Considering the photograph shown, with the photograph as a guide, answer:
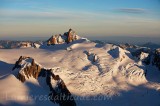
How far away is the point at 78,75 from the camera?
151875 millimetres

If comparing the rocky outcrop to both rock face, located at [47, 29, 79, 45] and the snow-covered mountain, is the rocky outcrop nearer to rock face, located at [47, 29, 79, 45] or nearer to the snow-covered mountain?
the snow-covered mountain

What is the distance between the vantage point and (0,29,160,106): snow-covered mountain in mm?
129250

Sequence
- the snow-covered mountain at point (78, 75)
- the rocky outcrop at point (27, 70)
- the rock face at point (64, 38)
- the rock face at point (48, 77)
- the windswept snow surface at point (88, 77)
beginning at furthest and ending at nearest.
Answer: the rock face at point (64, 38) < the rocky outcrop at point (27, 70) < the rock face at point (48, 77) < the snow-covered mountain at point (78, 75) < the windswept snow surface at point (88, 77)

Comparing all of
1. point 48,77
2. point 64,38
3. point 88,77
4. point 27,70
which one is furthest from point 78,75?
point 64,38

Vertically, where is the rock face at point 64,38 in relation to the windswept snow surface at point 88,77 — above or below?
above

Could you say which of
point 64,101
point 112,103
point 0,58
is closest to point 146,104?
point 112,103

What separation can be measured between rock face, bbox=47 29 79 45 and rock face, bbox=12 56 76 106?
156 ft

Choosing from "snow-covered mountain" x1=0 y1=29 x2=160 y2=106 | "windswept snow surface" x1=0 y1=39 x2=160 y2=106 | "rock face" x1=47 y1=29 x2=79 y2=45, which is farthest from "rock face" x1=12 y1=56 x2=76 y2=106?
"rock face" x1=47 y1=29 x2=79 y2=45

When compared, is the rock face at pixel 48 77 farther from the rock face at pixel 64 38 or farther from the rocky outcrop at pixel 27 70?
the rock face at pixel 64 38

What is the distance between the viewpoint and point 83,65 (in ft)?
531

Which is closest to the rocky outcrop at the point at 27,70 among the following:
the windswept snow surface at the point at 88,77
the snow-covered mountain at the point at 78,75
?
the snow-covered mountain at the point at 78,75

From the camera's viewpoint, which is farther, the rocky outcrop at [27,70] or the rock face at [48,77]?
the rocky outcrop at [27,70]

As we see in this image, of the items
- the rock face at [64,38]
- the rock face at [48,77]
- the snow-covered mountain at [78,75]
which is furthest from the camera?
the rock face at [64,38]

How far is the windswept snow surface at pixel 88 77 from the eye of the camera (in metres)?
127
